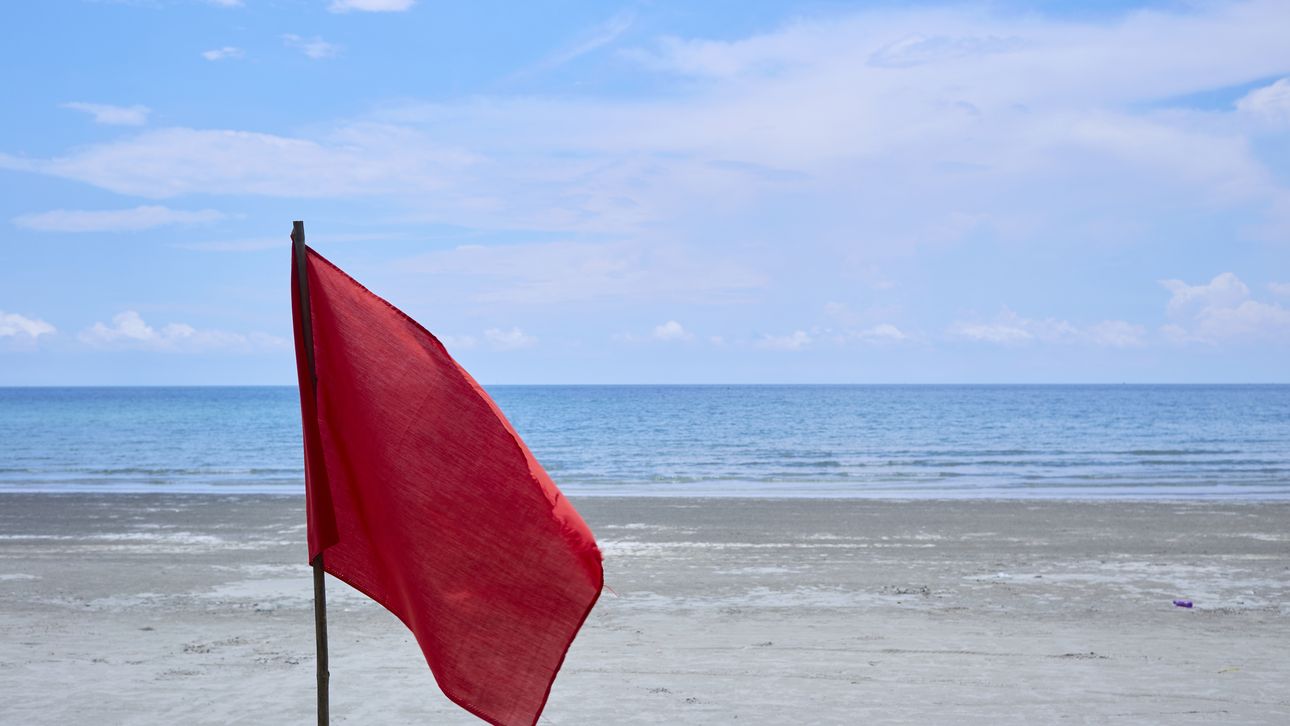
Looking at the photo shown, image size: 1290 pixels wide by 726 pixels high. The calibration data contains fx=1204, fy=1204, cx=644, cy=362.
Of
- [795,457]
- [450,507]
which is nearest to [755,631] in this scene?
[450,507]

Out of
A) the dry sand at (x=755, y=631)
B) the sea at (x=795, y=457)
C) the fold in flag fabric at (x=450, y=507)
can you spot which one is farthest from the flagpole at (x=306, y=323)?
the dry sand at (x=755, y=631)

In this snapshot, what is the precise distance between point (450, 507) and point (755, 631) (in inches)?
290

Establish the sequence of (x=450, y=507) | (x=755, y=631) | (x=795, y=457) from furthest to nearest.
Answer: (x=795, y=457) → (x=755, y=631) → (x=450, y=507)

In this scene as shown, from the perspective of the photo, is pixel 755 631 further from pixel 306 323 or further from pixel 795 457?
pixel 795 457

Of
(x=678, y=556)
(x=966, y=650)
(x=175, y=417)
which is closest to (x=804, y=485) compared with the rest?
(x=678, y=556)

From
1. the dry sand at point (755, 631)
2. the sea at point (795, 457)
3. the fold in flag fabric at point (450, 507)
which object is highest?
the fold in flag fabric at point (450, 507)

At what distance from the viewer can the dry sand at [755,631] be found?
785 centimetres

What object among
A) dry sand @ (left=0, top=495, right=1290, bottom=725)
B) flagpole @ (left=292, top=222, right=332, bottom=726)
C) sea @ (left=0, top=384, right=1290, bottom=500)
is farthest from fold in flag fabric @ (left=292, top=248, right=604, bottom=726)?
dry sand @ (left=0, top=495, right=1290, bottom=725)

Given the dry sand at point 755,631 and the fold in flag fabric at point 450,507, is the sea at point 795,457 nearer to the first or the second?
the fold in flag fabric at point 450,507

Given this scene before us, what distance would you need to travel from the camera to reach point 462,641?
343cm

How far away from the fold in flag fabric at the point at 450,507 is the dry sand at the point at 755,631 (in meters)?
4.31

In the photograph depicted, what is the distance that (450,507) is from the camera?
3.44m

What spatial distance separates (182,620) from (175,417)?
284 feet

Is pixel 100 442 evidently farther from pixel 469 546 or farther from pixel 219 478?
pixel 469 546
